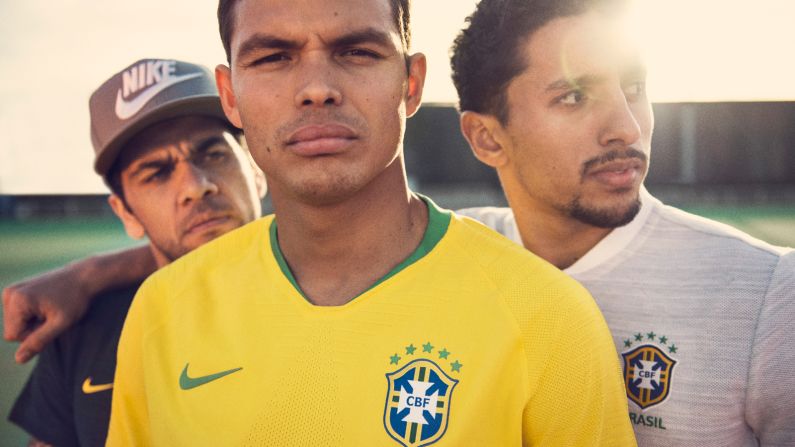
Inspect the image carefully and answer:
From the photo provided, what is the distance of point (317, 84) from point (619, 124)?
1121 millimetres

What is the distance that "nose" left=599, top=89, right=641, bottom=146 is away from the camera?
7.34 feet

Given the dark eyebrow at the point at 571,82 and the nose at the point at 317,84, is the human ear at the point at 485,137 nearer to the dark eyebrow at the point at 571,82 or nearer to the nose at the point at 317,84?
→ the dark eyebrow at the point at 571,82

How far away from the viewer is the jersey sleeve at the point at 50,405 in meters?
2.73

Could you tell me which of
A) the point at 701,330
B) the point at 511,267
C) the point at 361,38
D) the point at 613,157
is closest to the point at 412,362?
the point at 511,267

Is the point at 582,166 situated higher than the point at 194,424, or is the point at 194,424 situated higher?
the point at 582,166

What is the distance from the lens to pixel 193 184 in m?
2.67

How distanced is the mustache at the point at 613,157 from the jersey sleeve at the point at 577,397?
0.77 m

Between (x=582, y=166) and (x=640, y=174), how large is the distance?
0.64 feet

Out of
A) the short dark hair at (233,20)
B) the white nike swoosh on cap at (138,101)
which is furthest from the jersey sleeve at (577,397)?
the white nike swoosh on cap at (138,101)

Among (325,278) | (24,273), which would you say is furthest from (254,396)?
(24,273)

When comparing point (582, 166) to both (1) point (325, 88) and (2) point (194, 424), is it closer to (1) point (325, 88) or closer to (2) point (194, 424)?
(1) point (325, 88)

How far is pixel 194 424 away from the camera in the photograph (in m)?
1.75

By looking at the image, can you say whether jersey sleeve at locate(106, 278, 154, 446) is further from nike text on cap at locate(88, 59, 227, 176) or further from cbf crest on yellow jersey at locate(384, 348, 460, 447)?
nike text on cap at locate(88, 59, 227, 176)

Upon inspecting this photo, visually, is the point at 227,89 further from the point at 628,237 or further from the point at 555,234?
the point at 628,237
